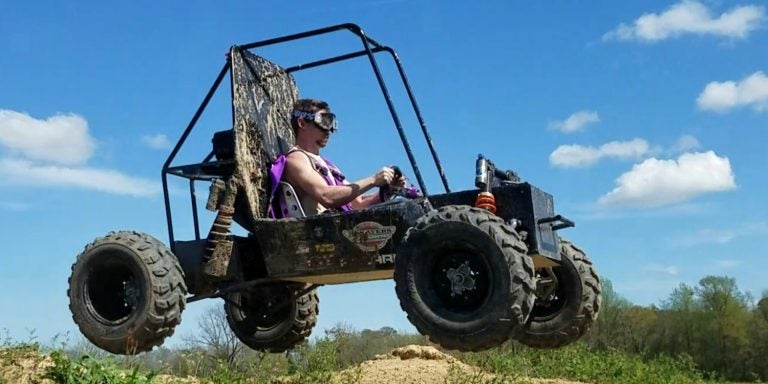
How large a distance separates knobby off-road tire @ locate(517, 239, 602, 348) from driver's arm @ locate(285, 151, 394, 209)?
148 cm

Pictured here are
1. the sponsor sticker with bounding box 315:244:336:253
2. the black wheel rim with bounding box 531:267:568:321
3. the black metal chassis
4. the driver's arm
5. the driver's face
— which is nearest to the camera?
the black metal chassis

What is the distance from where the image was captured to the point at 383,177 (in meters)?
6.11

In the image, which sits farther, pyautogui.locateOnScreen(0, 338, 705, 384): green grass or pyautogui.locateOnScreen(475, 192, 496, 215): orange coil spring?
pyautogui.locateOnScreen(475, 192, 496, 215): orange coil spring

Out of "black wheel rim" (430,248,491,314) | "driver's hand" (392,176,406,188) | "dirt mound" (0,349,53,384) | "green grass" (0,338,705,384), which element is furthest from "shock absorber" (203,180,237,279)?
"black wheel rim" (430,248,491,314)

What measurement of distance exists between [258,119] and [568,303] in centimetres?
286

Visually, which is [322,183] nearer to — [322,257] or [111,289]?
[322,257]

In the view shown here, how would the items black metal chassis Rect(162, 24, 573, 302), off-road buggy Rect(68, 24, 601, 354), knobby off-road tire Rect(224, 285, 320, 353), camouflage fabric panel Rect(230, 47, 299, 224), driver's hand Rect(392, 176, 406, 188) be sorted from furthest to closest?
knobby off-road tire Rect(224, 285, 320, 353) < camouflage fabric panel Rect(230, 47, 299, 224) < driver's hand Rect(392, 176, 406, 188) < black metal chassis Rect(162, 24, 573, 302) < off-road buggy Rect(68, 24, 601, 354)

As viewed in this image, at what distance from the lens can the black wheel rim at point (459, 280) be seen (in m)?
5.35

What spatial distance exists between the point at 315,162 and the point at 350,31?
40.0 inches

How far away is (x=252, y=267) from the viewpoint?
6.78 metres

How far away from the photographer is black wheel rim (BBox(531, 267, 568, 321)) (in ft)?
21.6

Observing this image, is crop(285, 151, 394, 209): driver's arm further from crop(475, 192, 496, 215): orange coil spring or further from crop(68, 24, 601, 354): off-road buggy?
crop(475, 192, 496, 215): orange coil spring

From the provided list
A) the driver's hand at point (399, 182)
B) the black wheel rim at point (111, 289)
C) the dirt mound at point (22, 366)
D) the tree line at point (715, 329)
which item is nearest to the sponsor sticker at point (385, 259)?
the driver's hand at point (399, 182)

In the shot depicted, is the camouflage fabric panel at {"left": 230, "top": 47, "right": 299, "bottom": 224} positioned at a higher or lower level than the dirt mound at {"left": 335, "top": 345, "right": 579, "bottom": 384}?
higher
